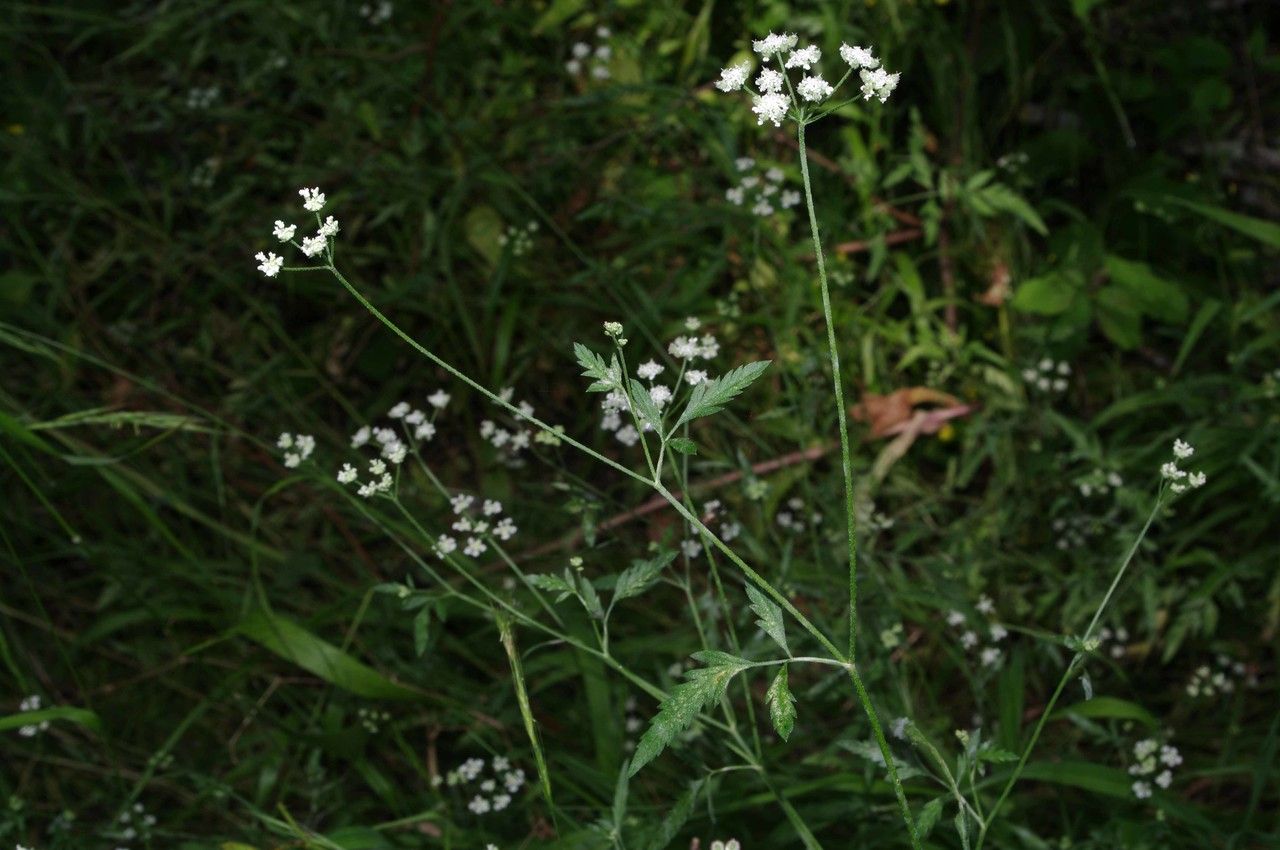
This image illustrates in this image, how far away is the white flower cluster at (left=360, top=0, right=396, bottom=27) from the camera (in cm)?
327

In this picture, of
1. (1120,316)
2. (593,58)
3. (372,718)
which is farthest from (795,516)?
(593,58)

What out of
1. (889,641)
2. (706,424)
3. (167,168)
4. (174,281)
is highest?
(167,168)

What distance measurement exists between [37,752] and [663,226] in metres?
1.79

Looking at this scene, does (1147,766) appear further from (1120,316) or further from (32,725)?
(32,725)

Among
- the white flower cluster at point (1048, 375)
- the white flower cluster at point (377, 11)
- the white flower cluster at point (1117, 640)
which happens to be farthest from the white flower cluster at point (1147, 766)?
the white flower cluster at point (377, 11)

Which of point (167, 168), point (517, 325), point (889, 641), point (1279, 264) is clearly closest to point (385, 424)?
point (517, 325)

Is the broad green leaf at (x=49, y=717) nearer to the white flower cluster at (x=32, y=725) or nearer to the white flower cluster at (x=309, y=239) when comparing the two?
the white flower cluster at (x=32, y=725)

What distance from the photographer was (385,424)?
3.22m

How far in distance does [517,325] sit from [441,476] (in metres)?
0.44

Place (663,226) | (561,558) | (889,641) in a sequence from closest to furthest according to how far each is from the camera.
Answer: (889,641)
(561,558)
(663,226)

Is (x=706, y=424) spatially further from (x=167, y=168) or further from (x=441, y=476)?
(x=167, y=168)

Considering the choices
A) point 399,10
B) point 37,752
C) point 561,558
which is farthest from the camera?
point 399,10

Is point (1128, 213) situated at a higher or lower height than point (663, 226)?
lower

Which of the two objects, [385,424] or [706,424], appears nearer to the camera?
[706,424]
